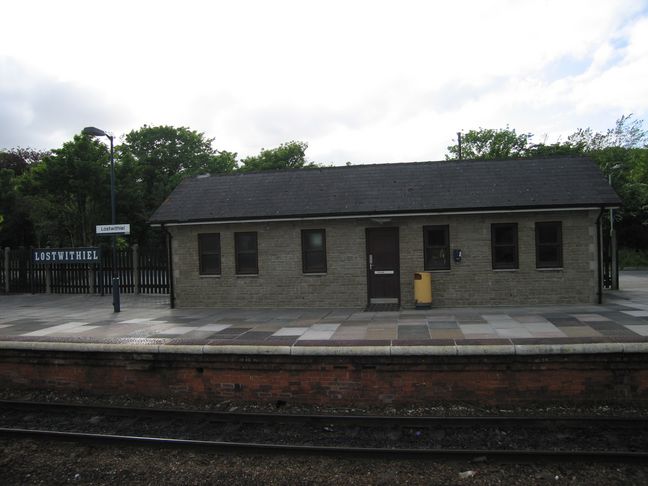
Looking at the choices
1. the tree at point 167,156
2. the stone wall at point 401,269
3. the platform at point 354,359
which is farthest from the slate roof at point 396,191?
the tree at point 167,156

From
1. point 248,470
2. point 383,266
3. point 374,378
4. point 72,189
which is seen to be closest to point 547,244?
point 383,266

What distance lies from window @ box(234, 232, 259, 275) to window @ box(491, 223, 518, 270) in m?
6.75

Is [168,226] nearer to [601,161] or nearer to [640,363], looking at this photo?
[640,363]

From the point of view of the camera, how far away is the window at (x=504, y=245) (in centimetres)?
1278

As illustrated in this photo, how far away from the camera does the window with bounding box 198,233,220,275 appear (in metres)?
14.3

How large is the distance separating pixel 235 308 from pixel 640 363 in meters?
9.99

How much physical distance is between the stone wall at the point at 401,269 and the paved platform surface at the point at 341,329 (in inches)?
25.1

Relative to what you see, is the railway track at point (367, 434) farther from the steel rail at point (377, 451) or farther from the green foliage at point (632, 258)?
the green foliage at point (632, 258)

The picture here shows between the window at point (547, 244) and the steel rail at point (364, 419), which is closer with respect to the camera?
the steel rail at point (364, 419)

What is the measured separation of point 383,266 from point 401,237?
97cm

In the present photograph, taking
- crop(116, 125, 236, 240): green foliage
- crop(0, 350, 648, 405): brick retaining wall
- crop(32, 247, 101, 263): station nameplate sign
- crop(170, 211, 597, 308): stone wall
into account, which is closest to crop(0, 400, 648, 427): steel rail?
crop(0, 350, 648, 405): brick retaining wall

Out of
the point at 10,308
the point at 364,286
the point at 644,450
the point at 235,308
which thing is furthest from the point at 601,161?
the point at 10,308

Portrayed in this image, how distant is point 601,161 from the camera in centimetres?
3444

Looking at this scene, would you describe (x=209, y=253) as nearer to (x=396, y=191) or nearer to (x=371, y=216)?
(x=371, y=216)
